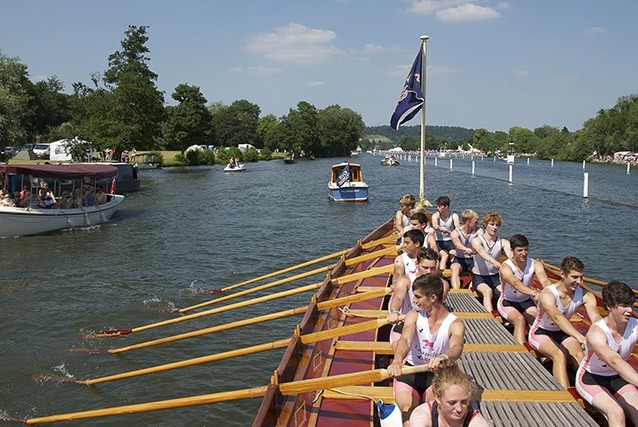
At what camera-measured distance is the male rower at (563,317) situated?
528 cm

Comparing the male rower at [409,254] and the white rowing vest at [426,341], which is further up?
the male rower at [409,254]

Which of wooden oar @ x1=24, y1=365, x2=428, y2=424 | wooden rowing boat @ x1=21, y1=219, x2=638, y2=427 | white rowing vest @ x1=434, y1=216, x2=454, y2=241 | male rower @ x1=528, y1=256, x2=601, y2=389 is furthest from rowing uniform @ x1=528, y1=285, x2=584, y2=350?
white rowing vest @ x1=434, y1=216, x2=454, y2=241

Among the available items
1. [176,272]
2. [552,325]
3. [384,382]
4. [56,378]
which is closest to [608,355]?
[552,325]

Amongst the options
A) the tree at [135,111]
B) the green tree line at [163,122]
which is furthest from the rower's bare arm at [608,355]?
the tree at [135,111]

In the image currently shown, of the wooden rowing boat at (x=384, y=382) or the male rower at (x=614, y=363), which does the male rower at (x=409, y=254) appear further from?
the male rower at (x=614, y=363)

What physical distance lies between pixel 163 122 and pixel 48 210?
2309 inches

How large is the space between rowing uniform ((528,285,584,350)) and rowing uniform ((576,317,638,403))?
846 mm

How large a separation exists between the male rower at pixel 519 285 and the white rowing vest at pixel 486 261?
3.21 ft

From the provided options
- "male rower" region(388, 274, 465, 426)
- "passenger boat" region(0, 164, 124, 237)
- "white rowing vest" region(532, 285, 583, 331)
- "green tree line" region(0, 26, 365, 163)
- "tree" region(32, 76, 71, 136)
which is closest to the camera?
"male rower" region(388, 274, 465, 426)

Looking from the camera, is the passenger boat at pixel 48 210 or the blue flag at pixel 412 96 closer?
the blue flag at pixel 412 96

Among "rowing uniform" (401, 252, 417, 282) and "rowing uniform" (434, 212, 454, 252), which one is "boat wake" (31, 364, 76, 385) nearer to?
"rowing uniform" (401, 252, 417, 282)

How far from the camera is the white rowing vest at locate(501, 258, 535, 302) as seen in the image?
6531 mm

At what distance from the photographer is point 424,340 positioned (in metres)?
4.58

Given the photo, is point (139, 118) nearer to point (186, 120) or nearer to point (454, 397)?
point (186, 120)
